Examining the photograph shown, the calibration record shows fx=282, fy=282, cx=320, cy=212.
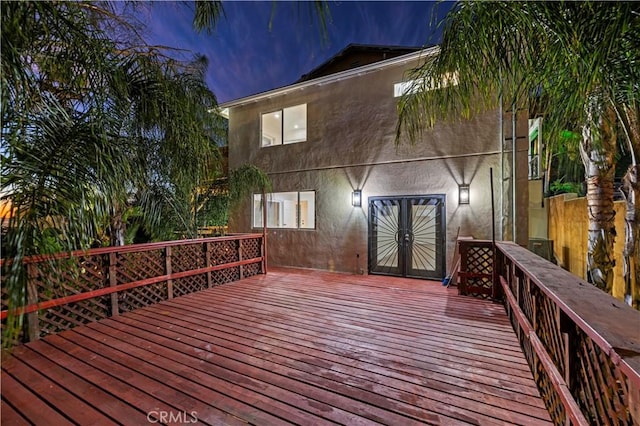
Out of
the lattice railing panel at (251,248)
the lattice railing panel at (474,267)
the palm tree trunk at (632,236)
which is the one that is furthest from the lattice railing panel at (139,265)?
the palm tree trunk at (632,236)

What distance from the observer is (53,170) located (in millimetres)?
2150

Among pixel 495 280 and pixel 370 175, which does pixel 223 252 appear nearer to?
pixel 370 175

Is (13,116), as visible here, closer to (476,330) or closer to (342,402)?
(342,402)

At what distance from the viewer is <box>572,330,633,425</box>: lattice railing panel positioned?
115 cm

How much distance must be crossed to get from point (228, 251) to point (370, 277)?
10.9 feet

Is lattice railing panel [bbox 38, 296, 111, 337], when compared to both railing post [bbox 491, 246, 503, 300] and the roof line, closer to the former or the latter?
the roof line

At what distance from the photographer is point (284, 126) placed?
880cm

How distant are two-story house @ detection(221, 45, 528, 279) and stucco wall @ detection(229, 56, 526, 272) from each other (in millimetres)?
26

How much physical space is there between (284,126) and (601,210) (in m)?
7.49

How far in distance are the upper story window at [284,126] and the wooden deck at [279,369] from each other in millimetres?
5944

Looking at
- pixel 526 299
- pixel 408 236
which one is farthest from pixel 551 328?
pixel 408 236

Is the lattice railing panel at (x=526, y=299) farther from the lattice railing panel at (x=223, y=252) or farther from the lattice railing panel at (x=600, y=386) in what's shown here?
the lattice railing panel at (x=223, y=252)

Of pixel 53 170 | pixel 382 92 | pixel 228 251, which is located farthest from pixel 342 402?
pixel 382 92

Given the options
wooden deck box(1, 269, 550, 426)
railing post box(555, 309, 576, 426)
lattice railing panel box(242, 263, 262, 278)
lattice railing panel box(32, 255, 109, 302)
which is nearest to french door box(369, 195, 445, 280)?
wooden deck box(1, 269, 550, 426)
